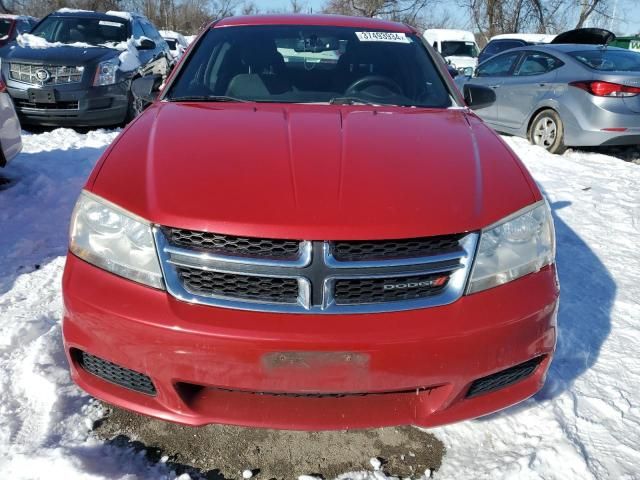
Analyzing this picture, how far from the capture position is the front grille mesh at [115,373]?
6.20 feet

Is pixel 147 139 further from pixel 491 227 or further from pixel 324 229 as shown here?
pixel 491 227

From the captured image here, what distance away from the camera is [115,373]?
193 centimetres

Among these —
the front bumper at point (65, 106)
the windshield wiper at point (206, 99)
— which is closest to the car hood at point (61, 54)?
the front bumper at point (65, 106)

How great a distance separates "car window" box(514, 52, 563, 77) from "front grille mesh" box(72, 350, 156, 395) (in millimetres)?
7609

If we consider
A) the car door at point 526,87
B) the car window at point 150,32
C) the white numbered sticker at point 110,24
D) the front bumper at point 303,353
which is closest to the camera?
the front bumper at point 303,353

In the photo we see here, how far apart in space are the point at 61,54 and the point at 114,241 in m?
6.72

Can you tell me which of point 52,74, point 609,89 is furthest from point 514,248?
point 52,74

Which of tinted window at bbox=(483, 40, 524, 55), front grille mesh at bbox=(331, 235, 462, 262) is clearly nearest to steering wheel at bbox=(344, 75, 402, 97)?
front grille mesh at bbox=(331, 235, 462, 262)

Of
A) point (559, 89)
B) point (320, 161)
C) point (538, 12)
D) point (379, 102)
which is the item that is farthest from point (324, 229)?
point (538, 12)

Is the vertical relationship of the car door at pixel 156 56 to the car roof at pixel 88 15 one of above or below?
below

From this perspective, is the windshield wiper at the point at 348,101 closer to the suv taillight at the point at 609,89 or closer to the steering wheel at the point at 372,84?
the steering wheel at the point at 372,84

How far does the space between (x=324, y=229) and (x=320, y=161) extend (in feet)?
1.39

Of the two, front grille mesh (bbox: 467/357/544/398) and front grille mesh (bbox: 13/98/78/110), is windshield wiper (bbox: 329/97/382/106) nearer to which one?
front grille mesh (bbox: 467/357/544/398)

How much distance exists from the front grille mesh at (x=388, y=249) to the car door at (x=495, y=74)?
24.1ft
